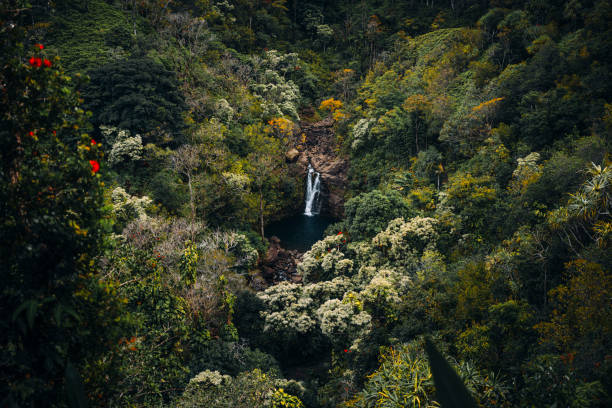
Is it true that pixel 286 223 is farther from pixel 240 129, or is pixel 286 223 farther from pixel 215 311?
pixel 215 311

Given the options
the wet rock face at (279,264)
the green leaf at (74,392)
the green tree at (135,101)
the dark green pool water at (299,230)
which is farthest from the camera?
the dark green pool water at (299,230)

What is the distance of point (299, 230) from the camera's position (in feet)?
90.0

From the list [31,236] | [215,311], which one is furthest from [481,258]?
[31,236]

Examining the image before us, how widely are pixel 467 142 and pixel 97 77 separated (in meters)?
22.2

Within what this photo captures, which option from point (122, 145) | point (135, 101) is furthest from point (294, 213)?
point (135, 101)

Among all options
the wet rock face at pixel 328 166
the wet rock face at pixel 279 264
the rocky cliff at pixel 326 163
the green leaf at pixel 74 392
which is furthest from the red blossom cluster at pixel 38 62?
the wet rock face at pixel 328 166

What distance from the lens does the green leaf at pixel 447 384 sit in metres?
0.99

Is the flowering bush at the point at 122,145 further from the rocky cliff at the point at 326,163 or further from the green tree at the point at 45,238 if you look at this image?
the green tree at the point at 45,238

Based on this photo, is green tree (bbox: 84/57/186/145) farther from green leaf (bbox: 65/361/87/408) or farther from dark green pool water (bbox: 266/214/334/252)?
green leaf (bbox: 65/361/87/408)

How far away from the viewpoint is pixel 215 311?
1254cm

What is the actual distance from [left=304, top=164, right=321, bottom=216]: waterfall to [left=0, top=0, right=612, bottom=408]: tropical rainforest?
2.84 ft

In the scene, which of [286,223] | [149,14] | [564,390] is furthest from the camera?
[149,14]

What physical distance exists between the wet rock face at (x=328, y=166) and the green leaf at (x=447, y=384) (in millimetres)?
27461

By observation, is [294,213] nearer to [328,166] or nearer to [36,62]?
[328,166]
